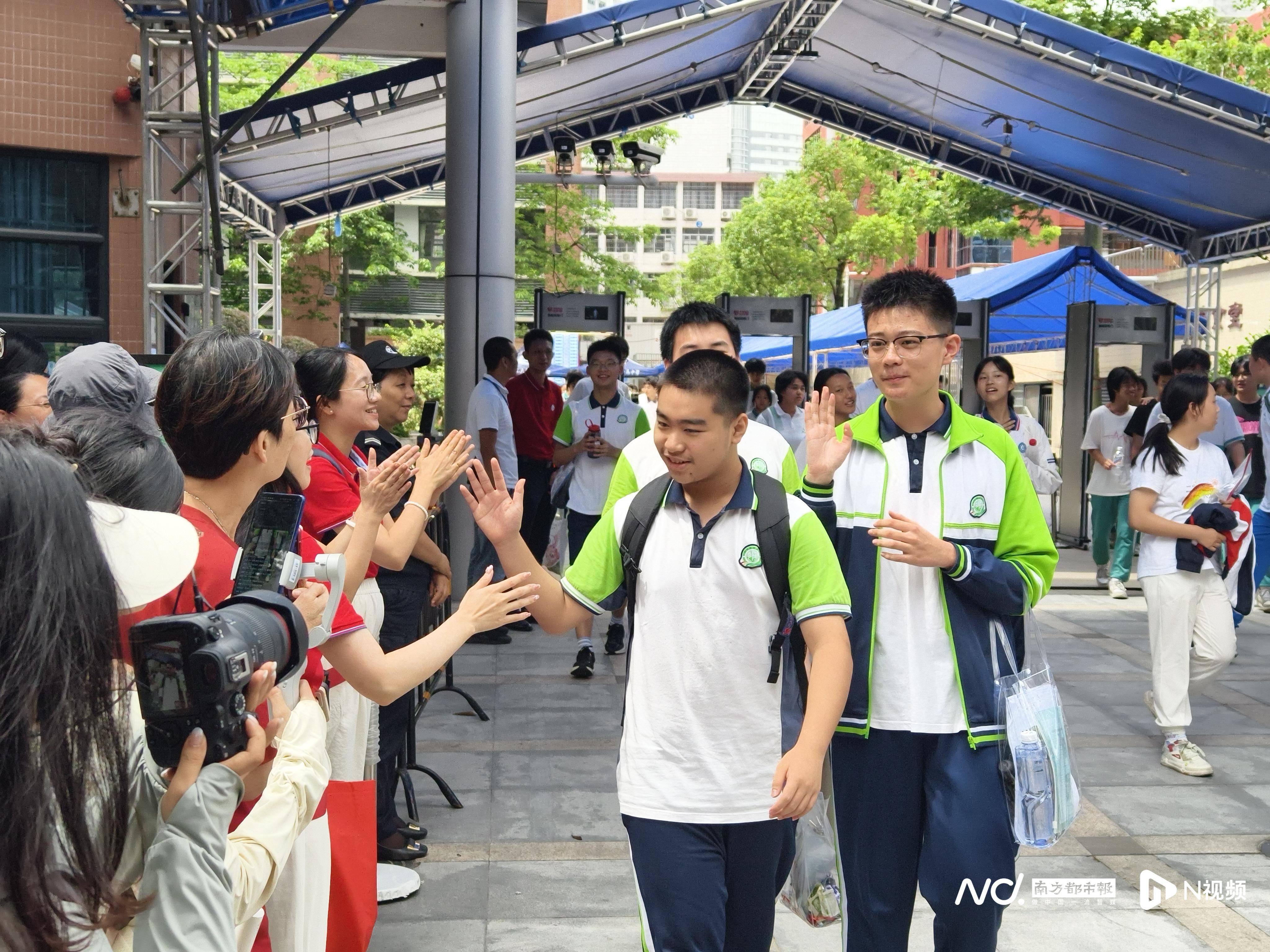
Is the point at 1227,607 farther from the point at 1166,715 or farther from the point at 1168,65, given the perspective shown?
the point at 1168,65

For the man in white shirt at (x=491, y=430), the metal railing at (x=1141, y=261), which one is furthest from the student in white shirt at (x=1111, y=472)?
the metal railing at (x=1141, y=261)

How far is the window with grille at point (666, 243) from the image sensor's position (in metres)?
103

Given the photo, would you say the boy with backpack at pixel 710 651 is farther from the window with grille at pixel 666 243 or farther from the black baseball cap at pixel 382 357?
the window with grille at pixel 666 243

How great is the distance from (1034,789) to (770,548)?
90 cm

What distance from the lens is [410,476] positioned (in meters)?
3.03

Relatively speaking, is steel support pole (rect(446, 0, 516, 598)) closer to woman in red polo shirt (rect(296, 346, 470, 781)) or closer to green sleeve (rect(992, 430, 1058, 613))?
woman in red polo shirt (rect(296, 346, 470, 781))

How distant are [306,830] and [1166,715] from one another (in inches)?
191

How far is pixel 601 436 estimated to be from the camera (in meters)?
8.17

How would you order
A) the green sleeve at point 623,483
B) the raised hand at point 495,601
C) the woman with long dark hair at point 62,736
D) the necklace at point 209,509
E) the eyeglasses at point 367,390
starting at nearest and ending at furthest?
the woman with long dark hair at point 62,736 < the necklace at point 209,509 < the raised hand at point 495,601 < the green sleeve at point 623,483 < the eyeglasses at point 367,390

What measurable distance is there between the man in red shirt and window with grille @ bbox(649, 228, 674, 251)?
95127 mm

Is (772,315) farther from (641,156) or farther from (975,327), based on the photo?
(641,156)

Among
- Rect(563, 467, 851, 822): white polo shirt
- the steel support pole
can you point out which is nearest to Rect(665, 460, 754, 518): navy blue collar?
Rect(563, 467, 851, 822): white polo shirt

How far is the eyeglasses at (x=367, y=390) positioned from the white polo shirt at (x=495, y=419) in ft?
14.3

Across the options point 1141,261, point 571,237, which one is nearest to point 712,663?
point 571,237
